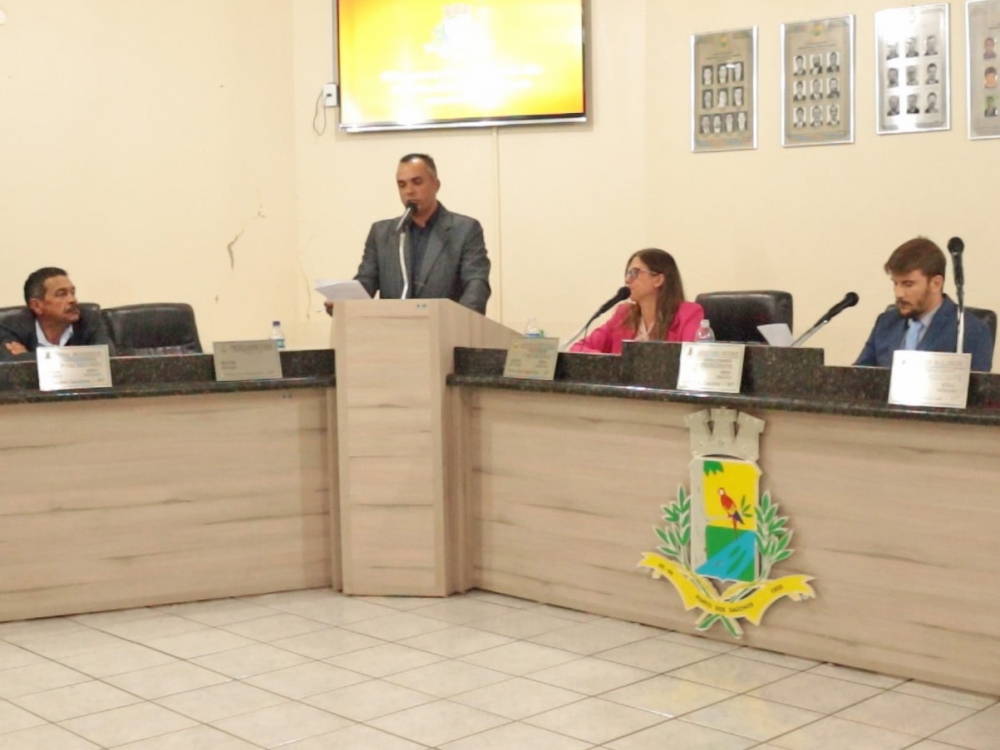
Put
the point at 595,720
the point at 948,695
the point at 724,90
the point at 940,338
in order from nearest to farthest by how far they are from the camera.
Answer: the point at 595,720
the point at 948,695
the point at 940,338
the point at 724,90

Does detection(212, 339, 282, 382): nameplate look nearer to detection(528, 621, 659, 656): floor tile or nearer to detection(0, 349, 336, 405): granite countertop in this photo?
detection(0, 349, 336, 405): granite countertop

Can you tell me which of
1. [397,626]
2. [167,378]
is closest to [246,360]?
[167,378]

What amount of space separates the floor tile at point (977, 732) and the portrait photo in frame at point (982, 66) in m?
2.46

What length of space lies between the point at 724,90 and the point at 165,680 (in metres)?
3.22

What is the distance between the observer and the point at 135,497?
143 inches

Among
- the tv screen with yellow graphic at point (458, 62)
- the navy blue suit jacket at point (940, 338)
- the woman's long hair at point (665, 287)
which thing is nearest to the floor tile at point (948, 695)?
the navy blue suit jacket at point (940, 338)

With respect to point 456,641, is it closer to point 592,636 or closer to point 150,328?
point 592,636

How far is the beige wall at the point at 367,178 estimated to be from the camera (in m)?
4.71

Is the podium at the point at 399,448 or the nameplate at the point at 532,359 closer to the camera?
the nameplate at the point at 532,359

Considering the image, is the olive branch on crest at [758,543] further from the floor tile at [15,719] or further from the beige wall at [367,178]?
the beige wall at [367,178]

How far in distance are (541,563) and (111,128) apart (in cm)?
309

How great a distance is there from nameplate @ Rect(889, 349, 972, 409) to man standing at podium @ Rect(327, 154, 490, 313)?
66.6 inches

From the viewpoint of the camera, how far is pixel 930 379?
2.79 metres

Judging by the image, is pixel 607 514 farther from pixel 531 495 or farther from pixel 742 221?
pixel 742 221
